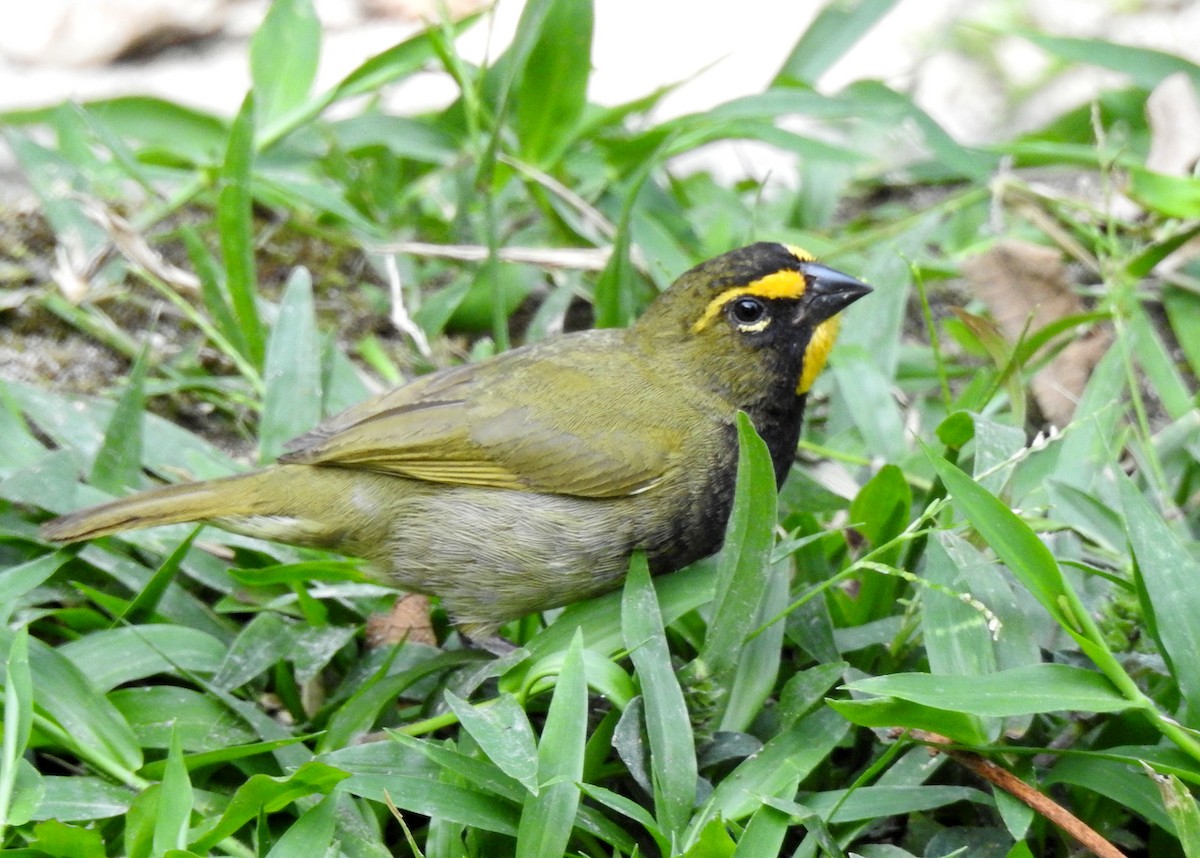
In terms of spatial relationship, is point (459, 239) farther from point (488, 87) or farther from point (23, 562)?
point (23, 562)

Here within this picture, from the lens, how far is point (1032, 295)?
4.55m

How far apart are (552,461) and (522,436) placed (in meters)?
0.11

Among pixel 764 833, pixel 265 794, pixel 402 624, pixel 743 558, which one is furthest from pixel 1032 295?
pixel 265 794

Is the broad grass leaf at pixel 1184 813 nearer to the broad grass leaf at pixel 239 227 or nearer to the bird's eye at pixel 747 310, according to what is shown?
the bird's eye at pixel 747 310

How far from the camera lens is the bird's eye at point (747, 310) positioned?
3.64 m

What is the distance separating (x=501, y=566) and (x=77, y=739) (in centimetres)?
104

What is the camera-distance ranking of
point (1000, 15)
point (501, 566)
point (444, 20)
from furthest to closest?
point (1000, 15) → point (444, 20) → point (501, 566)

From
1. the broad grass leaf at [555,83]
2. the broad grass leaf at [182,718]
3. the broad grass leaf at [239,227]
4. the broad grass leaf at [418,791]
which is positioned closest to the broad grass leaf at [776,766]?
the broad grass leaf at [418,791]

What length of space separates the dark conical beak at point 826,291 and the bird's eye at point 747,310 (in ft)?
0.37

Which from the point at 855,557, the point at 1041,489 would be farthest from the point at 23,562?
the point at 1041,489

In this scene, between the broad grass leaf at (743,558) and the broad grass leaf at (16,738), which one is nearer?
the broad grass leaf at (16,738)

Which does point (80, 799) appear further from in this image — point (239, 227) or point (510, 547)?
point (239, 227)

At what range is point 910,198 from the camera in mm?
5785

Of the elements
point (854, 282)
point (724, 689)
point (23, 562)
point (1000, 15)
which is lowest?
point (724, 689)
